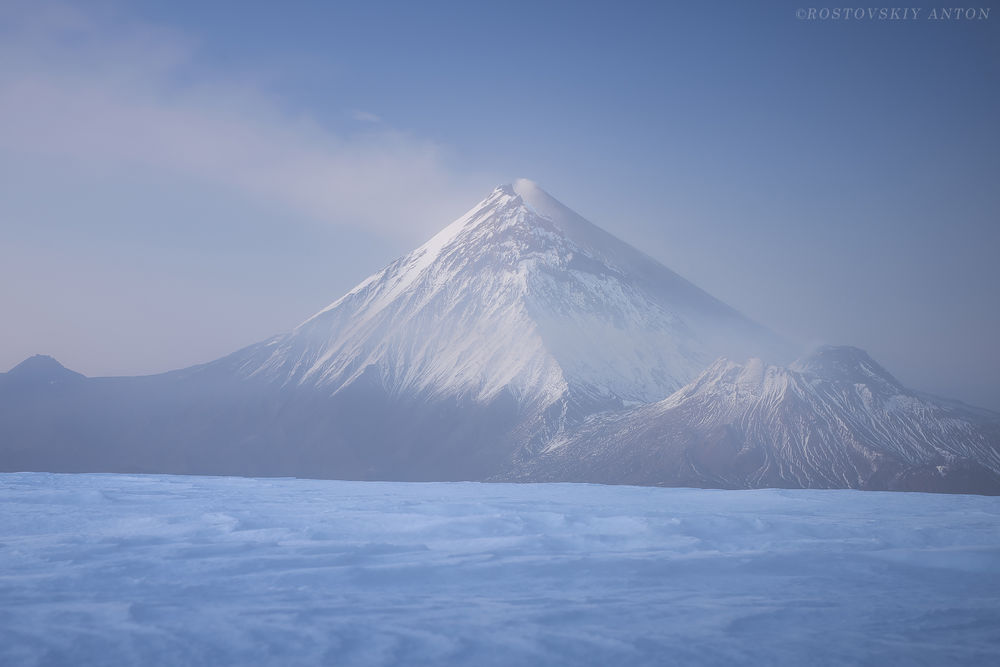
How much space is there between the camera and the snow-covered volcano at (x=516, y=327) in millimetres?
114375

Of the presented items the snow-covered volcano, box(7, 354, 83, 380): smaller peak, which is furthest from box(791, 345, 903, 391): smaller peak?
box(7, 354, 83, 380): smaller peak

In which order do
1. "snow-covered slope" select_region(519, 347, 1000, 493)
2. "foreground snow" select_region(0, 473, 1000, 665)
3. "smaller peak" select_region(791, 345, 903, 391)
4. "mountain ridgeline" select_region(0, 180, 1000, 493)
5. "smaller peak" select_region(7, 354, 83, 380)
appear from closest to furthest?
"foreground snow" select_region(0, 473, 1000, 665), "snow-covered slope" select_region(519, 347, 1000, 493), "mountain ridgeline" select_region(0, 180, 1000, 493), "smaller peak" select_region(791, 345, 903, 391), "smaller peak" select_region(7, 354, 83, 380)

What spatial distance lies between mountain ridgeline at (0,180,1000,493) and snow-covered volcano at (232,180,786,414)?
386mm

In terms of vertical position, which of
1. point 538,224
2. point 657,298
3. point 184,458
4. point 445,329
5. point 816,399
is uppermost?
point 538,224

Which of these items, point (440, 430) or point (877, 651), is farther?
point (440, 430)

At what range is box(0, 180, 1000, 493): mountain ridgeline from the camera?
8250 centimetres

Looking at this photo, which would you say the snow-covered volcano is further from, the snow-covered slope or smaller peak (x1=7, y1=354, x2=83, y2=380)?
smaller peak (x1=7, y1=354, x2=83, y2=380)

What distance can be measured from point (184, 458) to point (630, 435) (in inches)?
2585

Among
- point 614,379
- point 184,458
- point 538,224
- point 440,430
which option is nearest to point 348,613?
point 440,430

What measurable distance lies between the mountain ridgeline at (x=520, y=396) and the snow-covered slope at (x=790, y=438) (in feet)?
0.79

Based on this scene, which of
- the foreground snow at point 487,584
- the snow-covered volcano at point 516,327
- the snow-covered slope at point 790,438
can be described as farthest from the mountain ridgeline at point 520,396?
the foreground snow at point 487,584

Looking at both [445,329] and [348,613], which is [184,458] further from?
[348,613]

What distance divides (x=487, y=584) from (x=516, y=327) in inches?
4273

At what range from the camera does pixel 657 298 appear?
5507 inches
